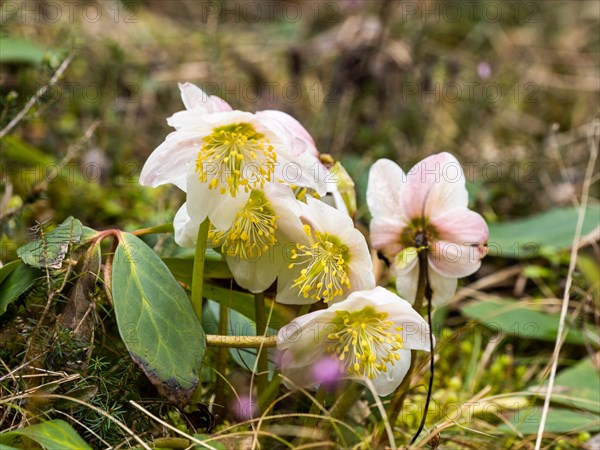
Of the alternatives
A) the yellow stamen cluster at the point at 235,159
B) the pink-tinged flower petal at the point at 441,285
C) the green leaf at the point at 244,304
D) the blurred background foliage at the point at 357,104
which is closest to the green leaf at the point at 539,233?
the blurred background foliage at the point at 357,104

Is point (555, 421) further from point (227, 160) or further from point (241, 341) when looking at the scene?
point (227, 160)

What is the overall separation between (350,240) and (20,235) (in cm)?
71

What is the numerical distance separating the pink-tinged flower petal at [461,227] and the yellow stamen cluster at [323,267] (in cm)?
14

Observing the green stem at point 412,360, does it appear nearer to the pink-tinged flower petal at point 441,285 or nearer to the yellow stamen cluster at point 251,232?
the pink-tinged flower petal at point 441,285

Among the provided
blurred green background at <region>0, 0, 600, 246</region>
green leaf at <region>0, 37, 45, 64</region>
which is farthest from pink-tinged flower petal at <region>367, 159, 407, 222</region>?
green leaf at <region>0, 37, 45, 64</region>

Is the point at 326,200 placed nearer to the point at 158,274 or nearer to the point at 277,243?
the point at 277,243

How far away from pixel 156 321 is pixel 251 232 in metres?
0.16

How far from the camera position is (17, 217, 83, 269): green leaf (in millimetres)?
844

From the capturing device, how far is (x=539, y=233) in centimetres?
163

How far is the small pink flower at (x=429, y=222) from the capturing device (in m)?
0.90

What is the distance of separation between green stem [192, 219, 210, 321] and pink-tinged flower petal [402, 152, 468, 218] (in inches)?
10.3

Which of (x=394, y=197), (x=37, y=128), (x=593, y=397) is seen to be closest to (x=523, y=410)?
(x=593, y=397)

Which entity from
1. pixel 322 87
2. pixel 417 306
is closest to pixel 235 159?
pixel 417 306

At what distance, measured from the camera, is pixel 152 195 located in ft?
6.03
